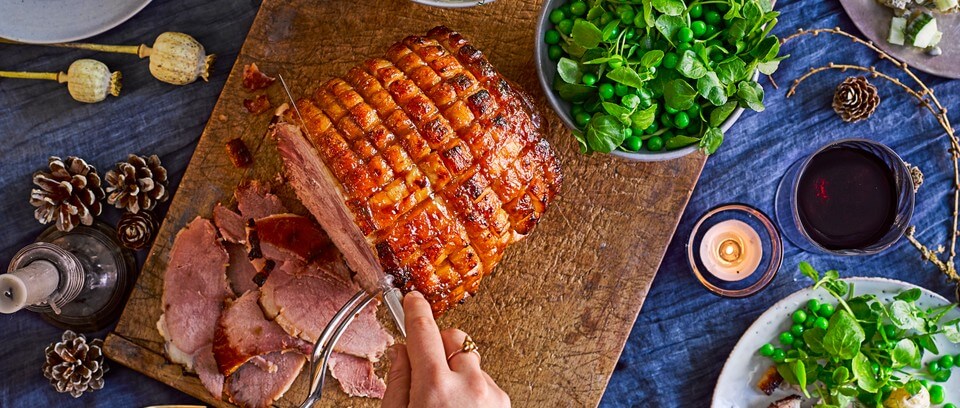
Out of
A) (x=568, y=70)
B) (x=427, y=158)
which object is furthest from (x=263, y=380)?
(x=568, y=70)

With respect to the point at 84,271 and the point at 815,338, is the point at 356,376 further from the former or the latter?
the point at 815,338

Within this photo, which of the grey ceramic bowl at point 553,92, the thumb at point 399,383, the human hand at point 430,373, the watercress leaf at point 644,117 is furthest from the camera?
the grey ceramic bowl at point 553,92

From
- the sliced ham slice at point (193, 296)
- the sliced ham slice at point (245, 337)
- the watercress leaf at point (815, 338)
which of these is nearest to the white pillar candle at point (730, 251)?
the watercress leaf at point (815, 338)

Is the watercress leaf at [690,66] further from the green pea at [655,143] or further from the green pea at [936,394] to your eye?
the green pea at [936,394]

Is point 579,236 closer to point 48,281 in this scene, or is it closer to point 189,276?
point 189,276

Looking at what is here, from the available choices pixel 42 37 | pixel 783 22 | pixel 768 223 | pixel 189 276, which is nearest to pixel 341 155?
pixel 189 276
